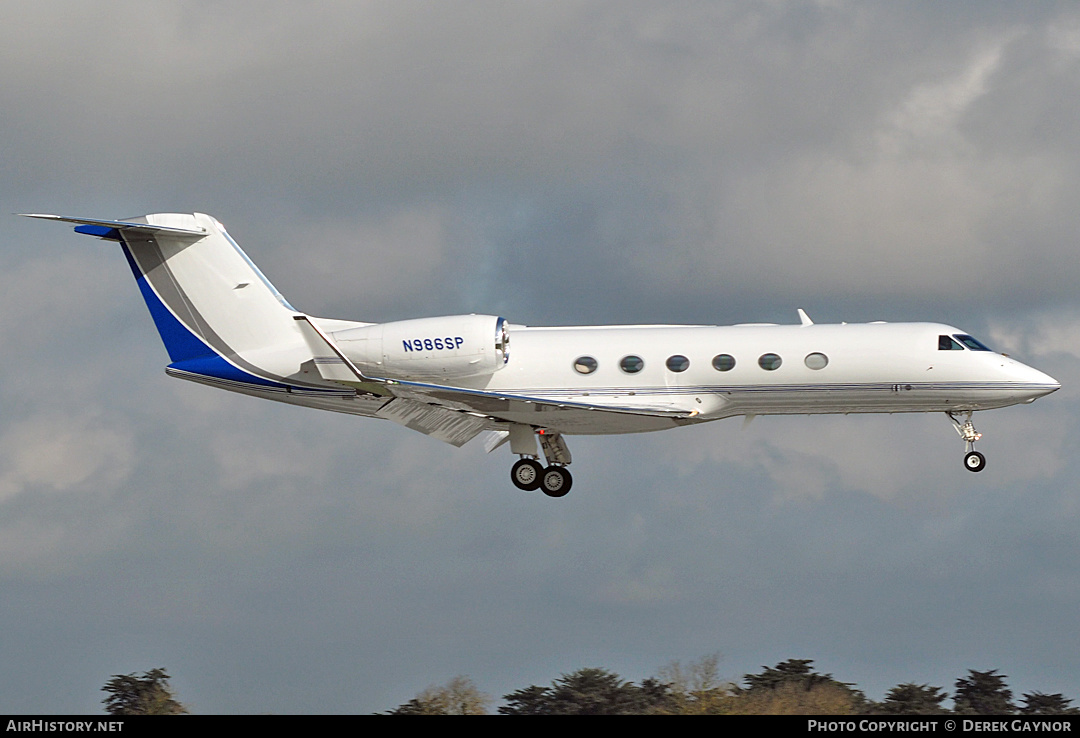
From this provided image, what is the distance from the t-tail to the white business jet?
0.03m

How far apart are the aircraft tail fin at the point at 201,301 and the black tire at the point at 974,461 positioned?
14.2 m

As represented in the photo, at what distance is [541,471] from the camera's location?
28.9 m

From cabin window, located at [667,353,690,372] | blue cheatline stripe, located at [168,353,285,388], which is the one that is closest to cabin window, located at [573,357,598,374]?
cabin window, located at [667,353,690,372]

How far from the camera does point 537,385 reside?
2772 cm

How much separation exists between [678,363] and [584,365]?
196 cm

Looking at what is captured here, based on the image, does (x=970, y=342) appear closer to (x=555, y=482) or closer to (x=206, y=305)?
(x=555, y=482)

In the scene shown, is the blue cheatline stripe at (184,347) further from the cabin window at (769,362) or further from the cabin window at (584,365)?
the cabin window at (769,362)

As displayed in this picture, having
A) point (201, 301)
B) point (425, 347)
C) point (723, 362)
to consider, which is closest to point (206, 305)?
point (201, 301)

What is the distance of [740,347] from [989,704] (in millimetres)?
14089

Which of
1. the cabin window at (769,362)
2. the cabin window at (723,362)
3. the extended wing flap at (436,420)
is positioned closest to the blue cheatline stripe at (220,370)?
the extended wing flap at (436,420)
